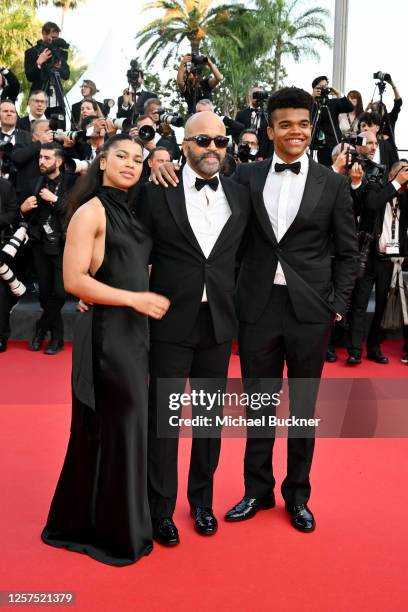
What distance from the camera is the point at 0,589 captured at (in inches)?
97.7

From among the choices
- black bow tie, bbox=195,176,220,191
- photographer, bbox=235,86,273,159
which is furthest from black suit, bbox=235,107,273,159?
black bow tie, bbox=195,176,220,191

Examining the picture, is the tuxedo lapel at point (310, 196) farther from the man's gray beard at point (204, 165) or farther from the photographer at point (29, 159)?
the photographer at point (29, 159)

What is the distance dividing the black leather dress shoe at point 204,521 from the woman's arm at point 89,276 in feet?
3.08

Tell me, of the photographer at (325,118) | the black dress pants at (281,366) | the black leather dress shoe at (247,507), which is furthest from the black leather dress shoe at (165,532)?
the photographer at (325,118)

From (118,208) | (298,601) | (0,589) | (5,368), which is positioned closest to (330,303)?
(118,208)

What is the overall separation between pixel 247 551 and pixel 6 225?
13.4ft

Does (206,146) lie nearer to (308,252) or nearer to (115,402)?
(308,252)

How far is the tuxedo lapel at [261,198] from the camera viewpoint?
2.90 meters

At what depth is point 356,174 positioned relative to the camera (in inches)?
223

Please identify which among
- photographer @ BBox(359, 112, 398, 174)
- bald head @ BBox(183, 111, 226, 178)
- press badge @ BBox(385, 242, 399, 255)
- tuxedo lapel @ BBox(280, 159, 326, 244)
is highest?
photographer @ BBox(359, 112, 398, 174)

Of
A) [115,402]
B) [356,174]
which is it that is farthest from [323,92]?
[115,402]

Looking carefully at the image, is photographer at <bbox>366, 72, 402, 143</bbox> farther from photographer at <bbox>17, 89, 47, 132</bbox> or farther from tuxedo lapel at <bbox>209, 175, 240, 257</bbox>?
tuxedo lapel at <bbox>209, 175, 240, 257</bbox>

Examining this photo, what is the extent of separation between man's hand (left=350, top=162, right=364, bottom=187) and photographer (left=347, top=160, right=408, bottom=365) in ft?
0.33

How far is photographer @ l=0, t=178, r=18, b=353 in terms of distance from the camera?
19.8ft
